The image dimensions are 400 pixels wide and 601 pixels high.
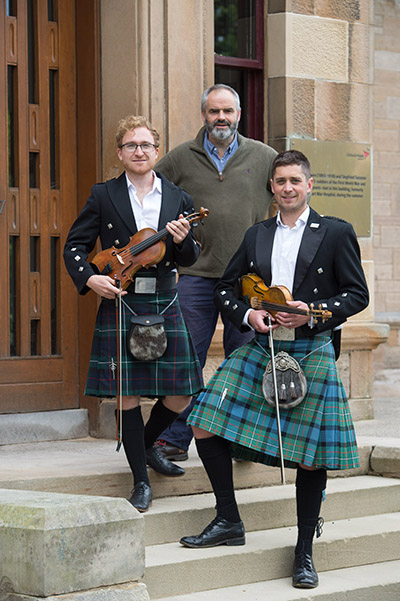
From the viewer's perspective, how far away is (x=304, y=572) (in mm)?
4914

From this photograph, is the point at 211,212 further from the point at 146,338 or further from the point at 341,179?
the point at 341,179

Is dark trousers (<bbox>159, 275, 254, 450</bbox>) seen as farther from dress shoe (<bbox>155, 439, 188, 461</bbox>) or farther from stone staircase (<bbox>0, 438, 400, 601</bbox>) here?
stone staircase (<bbox>0, 438, 400, 601</bbox>)

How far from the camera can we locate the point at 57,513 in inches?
160

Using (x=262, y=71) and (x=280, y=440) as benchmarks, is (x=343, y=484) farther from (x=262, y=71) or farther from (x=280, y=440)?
(x=262, y=71)

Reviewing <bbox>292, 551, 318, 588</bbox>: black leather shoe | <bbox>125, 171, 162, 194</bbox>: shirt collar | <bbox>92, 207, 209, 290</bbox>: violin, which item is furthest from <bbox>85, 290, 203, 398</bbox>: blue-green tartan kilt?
<bbox>292, 551, 318, 588</bbox>: black leather shoe

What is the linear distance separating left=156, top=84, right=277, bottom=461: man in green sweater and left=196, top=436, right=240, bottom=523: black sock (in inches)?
30.1

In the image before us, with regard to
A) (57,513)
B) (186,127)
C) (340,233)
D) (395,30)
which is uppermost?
(395,30)

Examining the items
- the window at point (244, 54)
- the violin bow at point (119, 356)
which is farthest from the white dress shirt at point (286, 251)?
the window at point (244, 54)

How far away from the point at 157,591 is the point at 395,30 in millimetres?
7362

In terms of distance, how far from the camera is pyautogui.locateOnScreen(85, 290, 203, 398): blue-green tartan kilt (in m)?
5.11

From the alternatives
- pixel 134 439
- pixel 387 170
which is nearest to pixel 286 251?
pixel 134 439

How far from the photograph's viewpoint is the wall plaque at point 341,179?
756 centimetres

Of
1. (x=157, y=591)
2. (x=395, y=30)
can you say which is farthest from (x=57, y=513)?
(x=395, y=30)

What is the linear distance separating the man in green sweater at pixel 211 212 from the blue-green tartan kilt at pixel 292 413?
773mm
